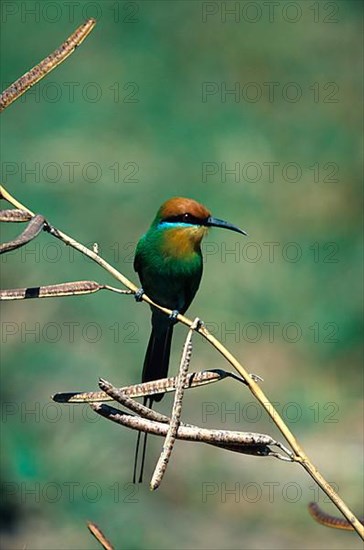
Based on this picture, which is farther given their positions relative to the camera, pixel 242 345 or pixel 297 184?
pixel 297 184

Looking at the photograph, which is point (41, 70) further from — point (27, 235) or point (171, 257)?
point (171, 257)

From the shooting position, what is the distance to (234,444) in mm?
719

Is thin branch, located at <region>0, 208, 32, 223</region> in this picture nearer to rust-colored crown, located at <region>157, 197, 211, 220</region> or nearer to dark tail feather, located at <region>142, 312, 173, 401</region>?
dark tail feather, located at <region>142, 312, 173, 401</region>

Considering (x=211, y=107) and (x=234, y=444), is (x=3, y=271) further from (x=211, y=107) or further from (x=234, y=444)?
(x=234, y=444)

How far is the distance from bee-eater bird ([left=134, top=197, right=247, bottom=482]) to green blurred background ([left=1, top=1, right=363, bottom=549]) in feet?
4.22

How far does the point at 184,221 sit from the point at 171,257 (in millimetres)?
116

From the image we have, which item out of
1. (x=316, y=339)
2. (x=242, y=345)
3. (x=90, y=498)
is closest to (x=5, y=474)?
(x=90, y=498)

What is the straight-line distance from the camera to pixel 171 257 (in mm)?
1504

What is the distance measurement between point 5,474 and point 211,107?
1714 mm

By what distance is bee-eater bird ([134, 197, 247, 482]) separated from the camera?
1384 mm

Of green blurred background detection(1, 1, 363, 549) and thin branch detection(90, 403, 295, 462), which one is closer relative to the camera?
thin branch detection(90, 403, 295, 462)

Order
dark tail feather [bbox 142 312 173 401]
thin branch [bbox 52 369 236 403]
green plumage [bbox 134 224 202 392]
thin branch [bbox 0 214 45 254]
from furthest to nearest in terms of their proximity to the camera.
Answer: green plumage [bbox 134 224 202 392]
dark tail feather [bbox 142 312 173 401]
thin branch [bbox 52 369 236 403]
thin branch [bbox 0 214 45 254]

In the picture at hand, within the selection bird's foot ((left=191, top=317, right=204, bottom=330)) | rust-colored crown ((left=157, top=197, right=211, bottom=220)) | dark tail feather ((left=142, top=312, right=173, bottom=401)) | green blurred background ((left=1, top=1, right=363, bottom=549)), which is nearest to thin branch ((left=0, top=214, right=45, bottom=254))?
bird's foot ((left=191, top=317, right=204, bottom=330))

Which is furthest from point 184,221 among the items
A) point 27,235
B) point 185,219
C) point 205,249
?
point 205,249
